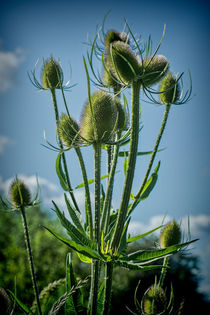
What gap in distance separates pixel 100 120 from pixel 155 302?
85 centimetres

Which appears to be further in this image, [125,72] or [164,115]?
[164,115]

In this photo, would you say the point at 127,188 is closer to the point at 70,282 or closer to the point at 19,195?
the point at 70,282

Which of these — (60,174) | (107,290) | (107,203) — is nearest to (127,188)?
(107,203)

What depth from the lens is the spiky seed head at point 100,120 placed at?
1.21 meters

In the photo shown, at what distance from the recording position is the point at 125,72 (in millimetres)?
1154

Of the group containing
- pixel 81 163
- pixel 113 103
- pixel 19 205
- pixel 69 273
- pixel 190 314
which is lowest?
pixel 190 314

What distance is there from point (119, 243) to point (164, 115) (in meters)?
0.73

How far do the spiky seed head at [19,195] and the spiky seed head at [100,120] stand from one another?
1.94 feet

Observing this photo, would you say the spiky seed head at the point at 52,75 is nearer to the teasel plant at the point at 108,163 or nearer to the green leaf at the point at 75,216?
the teasel plant at the point at 108,163

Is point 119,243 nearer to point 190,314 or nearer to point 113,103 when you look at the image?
point 113,103

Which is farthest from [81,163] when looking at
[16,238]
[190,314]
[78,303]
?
[16,238]

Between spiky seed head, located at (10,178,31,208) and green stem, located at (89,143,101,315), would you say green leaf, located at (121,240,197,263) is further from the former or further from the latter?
spiky seed head, located at (10,178,31,208)

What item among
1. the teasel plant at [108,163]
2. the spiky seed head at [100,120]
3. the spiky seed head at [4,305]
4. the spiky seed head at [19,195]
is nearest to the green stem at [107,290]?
the teasel plant at [108,163]

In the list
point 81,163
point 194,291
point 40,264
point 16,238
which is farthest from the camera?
point 16,238
